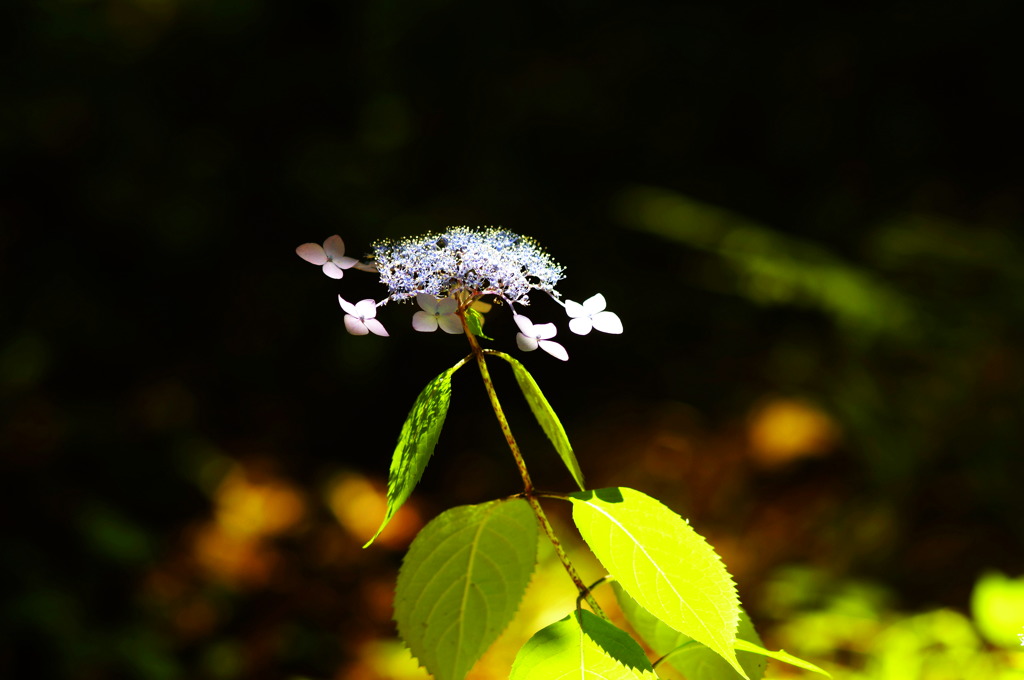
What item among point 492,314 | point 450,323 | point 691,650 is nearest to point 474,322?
point 450,323

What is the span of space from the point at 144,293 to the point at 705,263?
2.32 metres

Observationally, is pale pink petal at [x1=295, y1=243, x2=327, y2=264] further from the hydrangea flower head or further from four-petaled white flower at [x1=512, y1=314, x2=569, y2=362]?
four-petaled white flower at [x1=512, y1=314, x2=569, y2=362]

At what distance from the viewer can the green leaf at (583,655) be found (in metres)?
0.49

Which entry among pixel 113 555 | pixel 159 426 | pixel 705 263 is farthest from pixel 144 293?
pixel 705 263

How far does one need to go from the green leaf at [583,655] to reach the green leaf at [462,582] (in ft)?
0.13

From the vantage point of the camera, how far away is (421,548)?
1.76ft

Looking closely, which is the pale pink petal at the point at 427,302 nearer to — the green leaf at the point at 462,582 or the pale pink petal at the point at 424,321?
Answer: the pale pink petal at the point at 424,321

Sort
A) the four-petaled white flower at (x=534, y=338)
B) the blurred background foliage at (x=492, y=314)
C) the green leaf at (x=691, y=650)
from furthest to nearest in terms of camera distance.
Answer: the blurred background foliage at (x=492, y=314), the green leaf at (x=691, y=650), the four-petaled white flower at (x=534, y=338)

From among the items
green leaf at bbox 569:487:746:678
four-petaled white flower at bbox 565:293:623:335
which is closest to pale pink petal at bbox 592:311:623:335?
four-petaled white flower at bbox 565:293:623:335

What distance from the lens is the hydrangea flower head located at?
0.47 metres

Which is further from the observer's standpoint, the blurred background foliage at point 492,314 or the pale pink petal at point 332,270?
the blurred background foliage at point 492,314

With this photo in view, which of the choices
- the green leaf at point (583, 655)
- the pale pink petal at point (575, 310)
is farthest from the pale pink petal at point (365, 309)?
the green leaf at point (583, 655)

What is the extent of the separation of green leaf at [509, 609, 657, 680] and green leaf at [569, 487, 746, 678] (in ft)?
0.12

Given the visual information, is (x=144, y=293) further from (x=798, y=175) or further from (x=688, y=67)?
(x=798, y=175)
